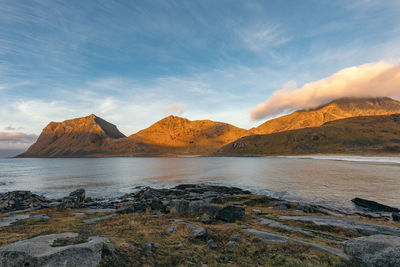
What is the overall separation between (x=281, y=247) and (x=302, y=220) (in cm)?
917

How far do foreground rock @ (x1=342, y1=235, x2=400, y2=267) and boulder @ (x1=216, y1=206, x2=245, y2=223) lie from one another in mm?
9837

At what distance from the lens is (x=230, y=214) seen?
62.8 ft

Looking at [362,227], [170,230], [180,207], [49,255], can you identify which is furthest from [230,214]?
[49,255]

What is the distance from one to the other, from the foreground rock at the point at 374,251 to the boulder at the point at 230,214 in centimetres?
984

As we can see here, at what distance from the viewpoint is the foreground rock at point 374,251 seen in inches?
339

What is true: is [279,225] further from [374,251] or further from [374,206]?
[374,206]

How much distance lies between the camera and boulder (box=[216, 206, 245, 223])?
62.4ft

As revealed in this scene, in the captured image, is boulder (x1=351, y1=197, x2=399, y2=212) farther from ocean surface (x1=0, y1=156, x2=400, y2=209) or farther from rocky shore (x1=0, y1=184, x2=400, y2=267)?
rocky shore (x1=0, y1=184, x2=400, y2=267)

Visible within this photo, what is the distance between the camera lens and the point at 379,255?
8.91m

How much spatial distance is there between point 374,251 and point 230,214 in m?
11.4

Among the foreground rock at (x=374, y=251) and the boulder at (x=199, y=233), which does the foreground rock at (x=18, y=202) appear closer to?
the boulder at (x=199, y=233)

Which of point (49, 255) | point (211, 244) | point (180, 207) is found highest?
point (49, 255)

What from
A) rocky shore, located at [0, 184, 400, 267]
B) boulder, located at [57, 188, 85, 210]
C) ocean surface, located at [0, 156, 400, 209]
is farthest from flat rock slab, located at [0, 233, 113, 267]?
ocean surface, located at [0, 156, 400, 209]

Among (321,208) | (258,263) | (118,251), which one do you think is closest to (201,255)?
(258,263)
